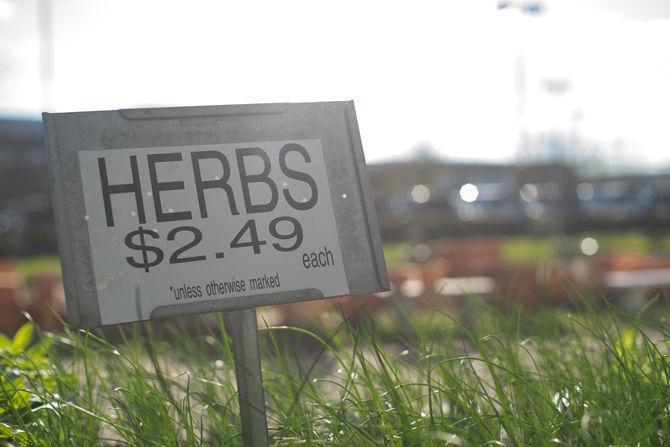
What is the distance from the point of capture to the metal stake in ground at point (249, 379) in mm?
1962

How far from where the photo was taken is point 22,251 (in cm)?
2650

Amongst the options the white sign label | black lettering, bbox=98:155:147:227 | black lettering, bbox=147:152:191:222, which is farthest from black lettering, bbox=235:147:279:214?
black lettering, bbox=98:155:147:227

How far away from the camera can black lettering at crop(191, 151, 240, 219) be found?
208cm

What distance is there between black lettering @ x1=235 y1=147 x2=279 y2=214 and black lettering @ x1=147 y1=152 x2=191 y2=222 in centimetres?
16

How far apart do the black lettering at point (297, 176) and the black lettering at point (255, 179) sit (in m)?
0.04

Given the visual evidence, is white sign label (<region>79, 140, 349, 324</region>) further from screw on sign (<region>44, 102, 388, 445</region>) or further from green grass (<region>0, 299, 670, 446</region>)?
green grass (<region>0, 299, 670, 446</region>)

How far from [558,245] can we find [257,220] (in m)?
17.6

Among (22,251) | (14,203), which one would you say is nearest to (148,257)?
(22,251)

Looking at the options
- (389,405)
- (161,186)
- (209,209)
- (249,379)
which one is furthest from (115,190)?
(389,405)

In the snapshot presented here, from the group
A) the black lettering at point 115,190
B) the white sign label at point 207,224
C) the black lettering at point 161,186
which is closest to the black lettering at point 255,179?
the white sign label at point 207,224

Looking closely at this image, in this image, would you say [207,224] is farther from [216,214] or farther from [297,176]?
[297,176]

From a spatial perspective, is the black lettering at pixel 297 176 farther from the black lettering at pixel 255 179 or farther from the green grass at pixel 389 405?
the green grass at pixel 389 405

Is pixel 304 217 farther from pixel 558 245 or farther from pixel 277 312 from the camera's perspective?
pixel 558 245

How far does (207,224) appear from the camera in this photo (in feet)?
6.74
